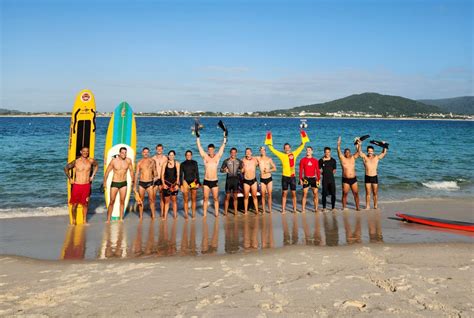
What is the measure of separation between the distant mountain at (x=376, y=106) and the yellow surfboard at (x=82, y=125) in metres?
139

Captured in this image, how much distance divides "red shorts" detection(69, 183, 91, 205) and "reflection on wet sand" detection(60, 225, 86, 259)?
0.53 metres

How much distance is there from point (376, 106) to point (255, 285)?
486ft

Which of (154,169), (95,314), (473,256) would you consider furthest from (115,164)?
(473,256)

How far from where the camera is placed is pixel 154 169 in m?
8.97

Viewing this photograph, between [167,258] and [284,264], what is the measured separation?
1.77 metres

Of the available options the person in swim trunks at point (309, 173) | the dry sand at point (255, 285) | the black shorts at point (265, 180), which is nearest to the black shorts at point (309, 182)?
the person in swim trunks at point (309, 173)

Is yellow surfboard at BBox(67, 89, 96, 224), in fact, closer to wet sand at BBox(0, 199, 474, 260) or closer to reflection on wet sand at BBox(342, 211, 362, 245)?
wet sand at BBox(0, 199, 474, 260)

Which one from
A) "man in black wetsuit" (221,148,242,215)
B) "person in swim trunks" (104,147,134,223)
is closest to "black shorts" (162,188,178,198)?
"person in swim trunks" (104,147,134,223)

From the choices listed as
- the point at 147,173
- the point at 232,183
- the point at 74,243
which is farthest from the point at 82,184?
the point at 232,183

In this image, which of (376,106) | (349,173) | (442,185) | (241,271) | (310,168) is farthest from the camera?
(376,106)

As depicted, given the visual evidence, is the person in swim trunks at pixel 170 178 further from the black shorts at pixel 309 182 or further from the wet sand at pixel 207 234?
the black shorts at pixel 309 182

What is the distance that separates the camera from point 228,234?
7.68 meters

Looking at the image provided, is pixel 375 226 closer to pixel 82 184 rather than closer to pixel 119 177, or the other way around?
pixel 119 177

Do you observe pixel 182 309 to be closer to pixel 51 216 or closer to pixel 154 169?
pixel 154 169
